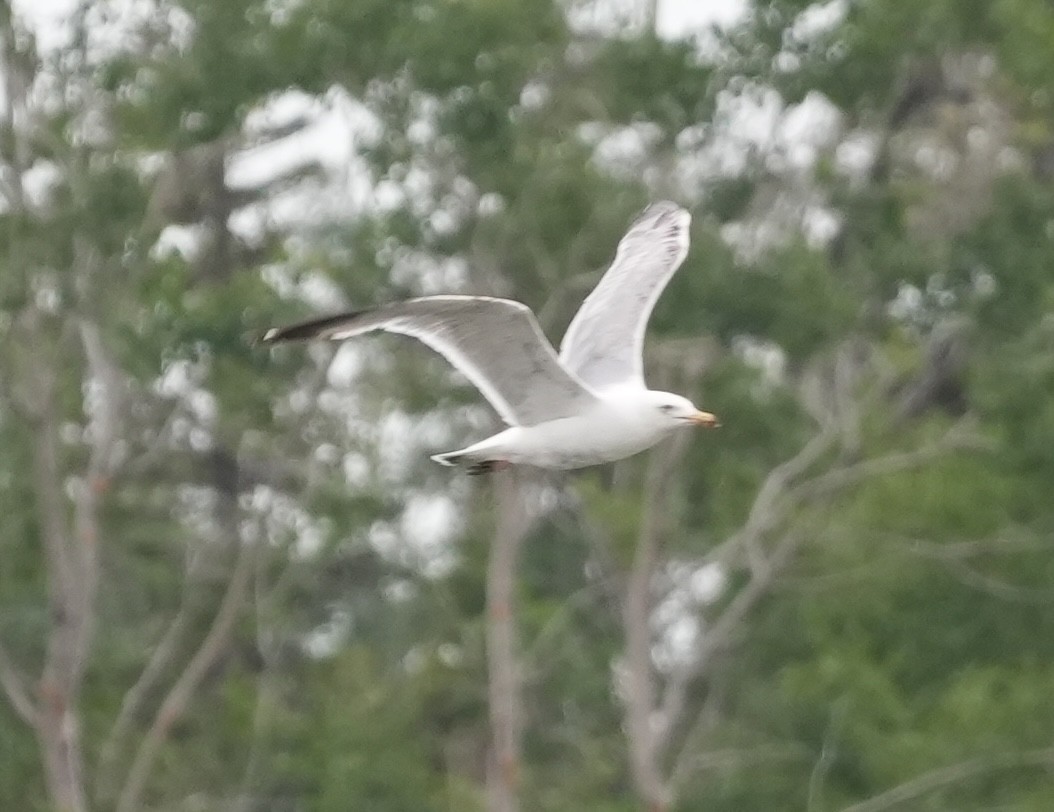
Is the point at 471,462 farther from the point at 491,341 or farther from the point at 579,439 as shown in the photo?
the point at 491,341

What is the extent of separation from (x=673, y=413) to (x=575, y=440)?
0.47 m

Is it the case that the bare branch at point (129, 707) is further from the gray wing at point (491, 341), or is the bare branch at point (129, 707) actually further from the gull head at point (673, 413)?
the gray wing at point (491, 341)

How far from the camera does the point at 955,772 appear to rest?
2389 cm

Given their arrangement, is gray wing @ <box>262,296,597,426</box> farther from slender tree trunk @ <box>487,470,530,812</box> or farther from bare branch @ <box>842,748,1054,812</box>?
slender tree trunk @ <box>487,470,530,812</box>

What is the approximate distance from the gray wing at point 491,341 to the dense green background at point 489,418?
9920mm

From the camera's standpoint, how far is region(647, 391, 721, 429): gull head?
13438 mm

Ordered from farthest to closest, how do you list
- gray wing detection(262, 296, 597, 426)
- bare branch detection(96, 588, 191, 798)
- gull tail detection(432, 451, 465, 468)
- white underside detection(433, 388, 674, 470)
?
bare branch detection(96, 588, 191, 798) → white underside detection(433, 388, 674, 470) → gull tail detection(432, 451, 465, 468) → gray wing detection(262, 296, 597, 426)

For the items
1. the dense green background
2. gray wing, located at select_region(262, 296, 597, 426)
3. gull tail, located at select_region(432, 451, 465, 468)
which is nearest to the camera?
gray wing, located at select_region(262, 296, 597, 426)

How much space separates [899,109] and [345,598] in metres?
6.14

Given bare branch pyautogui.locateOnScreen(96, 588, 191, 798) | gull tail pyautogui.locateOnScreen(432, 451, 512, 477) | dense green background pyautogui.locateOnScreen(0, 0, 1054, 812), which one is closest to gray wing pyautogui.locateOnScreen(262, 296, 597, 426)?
gull tail pyautogui.locateOnScreen(432, 451, 512, 477)

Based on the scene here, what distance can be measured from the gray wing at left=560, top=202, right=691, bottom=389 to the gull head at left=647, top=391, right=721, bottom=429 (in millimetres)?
241

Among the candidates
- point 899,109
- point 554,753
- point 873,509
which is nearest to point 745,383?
point 873,509

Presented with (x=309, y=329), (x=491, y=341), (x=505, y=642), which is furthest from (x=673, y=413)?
(x=505, y=642)

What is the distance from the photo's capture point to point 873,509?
25266 mm
